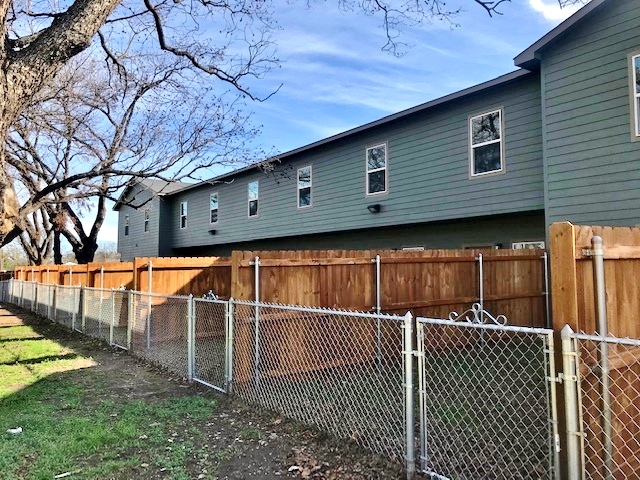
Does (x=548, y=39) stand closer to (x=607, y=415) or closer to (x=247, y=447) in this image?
(x=607, y=415)

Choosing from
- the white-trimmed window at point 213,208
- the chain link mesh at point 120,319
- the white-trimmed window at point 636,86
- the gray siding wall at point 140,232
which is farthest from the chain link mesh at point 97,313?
the gray siding wall at point 140,232

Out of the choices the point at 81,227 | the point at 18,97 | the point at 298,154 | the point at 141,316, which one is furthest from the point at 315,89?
the point at 81,227

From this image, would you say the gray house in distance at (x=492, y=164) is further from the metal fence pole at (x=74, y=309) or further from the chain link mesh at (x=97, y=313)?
the metal fence pole at (x=74, y=309)

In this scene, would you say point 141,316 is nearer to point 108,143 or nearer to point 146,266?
point 146,266

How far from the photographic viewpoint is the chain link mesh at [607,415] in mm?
2869

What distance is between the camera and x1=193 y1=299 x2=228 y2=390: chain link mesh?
6695 millimetres

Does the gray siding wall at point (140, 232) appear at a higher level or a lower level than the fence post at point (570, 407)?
higher

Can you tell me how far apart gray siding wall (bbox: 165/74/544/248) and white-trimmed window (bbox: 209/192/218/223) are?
2.78 m

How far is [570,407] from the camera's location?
2676mm

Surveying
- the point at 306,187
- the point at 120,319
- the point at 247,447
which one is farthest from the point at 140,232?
the point at 247,447

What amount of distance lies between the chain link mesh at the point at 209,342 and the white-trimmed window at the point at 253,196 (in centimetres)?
910

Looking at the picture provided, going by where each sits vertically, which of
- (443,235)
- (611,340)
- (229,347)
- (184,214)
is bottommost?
(229,347)

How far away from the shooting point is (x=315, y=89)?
14867 millimetres

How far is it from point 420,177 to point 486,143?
→ 194 cm
